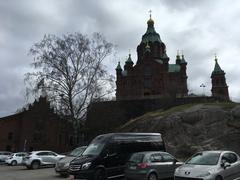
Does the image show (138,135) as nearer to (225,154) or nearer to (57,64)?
(225,154)

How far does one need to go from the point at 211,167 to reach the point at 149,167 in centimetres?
336

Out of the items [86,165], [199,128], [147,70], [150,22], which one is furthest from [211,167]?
[150,22]

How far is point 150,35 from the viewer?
3391 inches

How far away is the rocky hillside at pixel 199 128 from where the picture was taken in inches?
1342

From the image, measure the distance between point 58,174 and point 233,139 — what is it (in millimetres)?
18547

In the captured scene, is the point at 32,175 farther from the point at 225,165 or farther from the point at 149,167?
the point at 225,165

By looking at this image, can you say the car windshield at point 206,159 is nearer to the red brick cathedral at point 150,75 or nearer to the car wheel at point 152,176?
the car wheel at point 152,176

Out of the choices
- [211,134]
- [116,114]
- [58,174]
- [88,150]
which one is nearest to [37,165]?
[58,174]

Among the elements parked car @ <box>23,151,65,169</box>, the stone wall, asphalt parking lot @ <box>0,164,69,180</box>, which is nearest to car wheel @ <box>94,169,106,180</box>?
asphalt parking lot @ <box>0,164,69,180</box>

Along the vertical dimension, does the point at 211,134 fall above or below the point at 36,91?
below

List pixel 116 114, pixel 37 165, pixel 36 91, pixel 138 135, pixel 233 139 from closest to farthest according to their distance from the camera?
pixel 138 135
pixel 37 165
pixel 233 139
pixel 36 91
pixel 116 114

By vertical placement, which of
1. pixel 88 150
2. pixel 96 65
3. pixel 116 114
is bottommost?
pixel 88 150

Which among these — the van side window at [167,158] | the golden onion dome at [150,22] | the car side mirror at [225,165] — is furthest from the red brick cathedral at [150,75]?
the car side mirror at [225,165]

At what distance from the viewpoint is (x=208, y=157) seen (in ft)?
48.7
